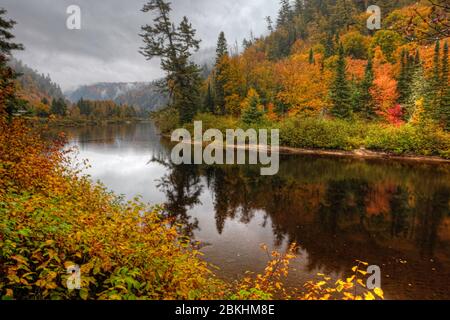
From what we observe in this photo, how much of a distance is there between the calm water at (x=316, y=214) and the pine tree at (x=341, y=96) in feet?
64.7

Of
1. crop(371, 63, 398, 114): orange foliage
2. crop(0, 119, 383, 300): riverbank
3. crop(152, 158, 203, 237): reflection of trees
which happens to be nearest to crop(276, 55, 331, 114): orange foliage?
crop(371, 63, 398, 114): orange foliage

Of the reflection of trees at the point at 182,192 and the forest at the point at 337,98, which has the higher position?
the forest at the point at 337,98

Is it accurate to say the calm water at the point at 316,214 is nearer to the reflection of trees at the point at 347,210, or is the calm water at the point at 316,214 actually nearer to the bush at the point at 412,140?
the reflection of trees at the point at 347,210

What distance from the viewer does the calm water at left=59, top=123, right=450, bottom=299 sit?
27.9 ft

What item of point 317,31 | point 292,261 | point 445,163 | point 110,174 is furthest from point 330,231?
point 317,31

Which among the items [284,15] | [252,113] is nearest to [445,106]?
[252,113]

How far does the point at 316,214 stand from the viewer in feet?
43.2

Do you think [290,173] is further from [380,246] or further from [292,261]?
[292,261]

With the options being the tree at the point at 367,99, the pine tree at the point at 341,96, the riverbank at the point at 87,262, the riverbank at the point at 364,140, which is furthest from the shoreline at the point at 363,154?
the riverbank at the point at 87,262

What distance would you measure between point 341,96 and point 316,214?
3515cm

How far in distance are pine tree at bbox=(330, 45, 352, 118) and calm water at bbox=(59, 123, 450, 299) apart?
1973 cm

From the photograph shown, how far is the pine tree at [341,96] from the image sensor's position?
42.9 m

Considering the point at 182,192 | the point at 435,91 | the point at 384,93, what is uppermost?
the point at 384,93

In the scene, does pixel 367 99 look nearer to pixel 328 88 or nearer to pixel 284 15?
pixel 328 88
